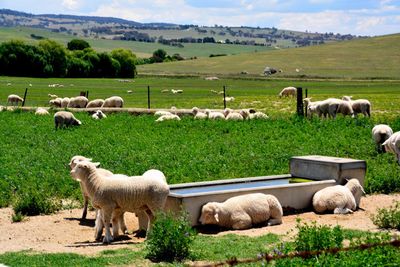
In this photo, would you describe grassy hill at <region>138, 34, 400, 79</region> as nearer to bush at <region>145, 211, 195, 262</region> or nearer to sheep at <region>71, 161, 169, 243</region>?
sheep at <region>71, 161, 169, 243</region>

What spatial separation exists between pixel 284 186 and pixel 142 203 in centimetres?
381

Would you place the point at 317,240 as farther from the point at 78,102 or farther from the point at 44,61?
the point at 44,61

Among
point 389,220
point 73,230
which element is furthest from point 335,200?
point 73,230

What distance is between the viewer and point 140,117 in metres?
35.9

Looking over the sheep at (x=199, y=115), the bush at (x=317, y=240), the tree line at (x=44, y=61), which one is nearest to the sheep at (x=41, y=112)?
the sheep at (x=199, y=115)

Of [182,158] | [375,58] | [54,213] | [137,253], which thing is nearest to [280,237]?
[137,253]

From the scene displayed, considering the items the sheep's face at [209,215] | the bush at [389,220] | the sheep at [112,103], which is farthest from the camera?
the sheep at [112,103]

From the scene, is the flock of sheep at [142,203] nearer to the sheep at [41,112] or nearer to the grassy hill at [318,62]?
the sheep at [41,112]

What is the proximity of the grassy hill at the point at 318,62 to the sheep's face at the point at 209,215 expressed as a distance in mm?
97867

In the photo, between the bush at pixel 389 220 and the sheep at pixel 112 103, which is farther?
the sheep at pixel 112 103

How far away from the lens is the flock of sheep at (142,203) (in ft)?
46.0

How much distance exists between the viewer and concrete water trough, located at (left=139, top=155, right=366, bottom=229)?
1500 cm

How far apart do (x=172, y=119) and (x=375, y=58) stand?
357 feet

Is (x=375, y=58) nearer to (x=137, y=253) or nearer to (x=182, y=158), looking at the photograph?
(x=182, y=158)
